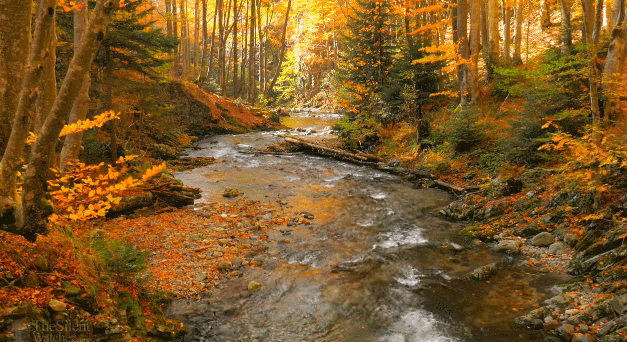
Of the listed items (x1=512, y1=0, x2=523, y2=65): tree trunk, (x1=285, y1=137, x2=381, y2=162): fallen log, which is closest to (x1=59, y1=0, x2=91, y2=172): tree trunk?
(x1=285, y1=137, x2=381, y2=162): fallen log

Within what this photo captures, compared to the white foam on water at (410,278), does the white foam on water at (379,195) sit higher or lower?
higher

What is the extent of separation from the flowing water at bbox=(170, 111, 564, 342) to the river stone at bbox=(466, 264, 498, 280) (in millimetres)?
125

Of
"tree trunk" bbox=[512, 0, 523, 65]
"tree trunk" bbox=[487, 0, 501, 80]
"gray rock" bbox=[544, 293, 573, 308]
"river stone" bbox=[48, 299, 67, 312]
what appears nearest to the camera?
"river stone" bbox=[48, 299, 67, 312]

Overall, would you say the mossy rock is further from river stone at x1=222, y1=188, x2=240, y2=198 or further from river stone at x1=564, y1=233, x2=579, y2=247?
river stone at x1=564, y1=233, x2=579, y2=247

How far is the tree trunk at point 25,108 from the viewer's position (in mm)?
3227

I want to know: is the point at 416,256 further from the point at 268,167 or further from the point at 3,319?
the point at 268,167

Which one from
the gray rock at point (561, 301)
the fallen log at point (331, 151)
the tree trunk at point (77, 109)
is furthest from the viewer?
the fallen log at point (331, 151)

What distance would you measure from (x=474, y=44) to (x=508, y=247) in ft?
31.6

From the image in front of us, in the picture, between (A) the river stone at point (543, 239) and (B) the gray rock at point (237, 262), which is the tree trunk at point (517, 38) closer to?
(A) the river stone at point (543, 239)

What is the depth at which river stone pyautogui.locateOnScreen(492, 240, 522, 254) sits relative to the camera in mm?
6702

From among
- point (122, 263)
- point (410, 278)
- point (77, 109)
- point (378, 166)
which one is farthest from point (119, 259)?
point (378, 166)

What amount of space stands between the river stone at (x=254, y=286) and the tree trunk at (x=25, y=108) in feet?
11.3

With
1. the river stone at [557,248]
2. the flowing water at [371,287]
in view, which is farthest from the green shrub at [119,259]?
the river stone at [557,248]

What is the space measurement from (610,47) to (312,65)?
41.1 metres
